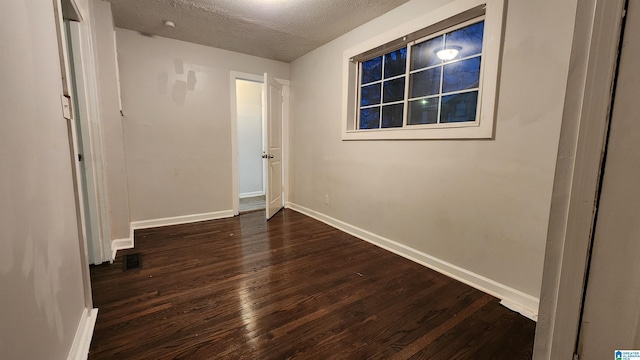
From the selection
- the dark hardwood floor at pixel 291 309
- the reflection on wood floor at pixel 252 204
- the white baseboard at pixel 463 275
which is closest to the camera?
the dark hardwood floor at pixel 291 309

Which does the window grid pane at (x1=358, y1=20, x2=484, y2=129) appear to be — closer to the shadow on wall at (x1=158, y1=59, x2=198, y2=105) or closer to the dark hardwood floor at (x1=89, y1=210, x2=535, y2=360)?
the dark hardwood floor at (x1=89, y1=210, x2=535, y2=360)

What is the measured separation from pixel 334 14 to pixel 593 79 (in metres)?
2.62

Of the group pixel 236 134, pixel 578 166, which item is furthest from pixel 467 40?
pixel 236 134

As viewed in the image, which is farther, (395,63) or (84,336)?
(395,63)

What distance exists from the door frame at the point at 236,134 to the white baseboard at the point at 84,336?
2441mm

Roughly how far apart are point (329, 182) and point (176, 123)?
215cm

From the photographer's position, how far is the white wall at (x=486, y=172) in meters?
1.64

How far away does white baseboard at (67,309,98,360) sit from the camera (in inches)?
48.9

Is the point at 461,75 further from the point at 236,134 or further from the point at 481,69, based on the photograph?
the point at 236,134

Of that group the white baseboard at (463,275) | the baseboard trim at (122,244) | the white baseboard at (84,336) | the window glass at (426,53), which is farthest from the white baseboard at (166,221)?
the window glass at (426,53)

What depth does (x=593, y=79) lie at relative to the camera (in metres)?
0.50

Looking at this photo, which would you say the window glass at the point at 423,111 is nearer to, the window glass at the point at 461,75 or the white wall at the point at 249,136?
the window glass at the point at 461,75

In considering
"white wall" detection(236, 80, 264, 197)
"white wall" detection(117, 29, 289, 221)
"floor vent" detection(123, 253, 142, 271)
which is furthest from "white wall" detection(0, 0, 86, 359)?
"white wall" detection(236, 80, 264, 197)

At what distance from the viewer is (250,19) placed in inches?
108
